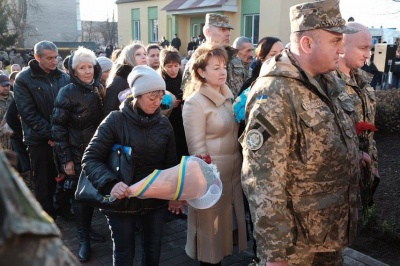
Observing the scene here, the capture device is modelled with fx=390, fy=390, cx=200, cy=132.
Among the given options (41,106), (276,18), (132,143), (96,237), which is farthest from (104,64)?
(276,18)

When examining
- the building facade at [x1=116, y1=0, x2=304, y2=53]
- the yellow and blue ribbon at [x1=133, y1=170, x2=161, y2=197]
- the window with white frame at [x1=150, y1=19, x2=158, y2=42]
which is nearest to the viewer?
the yellow and blue ribbon at [x1=133, y1=170, x2=161, y2=197]

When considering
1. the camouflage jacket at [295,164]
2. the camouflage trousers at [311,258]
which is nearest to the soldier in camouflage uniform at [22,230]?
the camouflage jacket at [295,164]

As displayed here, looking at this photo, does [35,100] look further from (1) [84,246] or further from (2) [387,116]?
(2) [387,116]

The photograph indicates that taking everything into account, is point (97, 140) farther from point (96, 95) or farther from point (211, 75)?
point (96, 95)

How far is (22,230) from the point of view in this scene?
716 millimetres

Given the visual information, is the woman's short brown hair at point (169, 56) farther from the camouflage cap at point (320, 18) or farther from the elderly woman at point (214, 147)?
the camouflage cap at point (320, 18)

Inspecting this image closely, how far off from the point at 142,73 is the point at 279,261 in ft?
5.71

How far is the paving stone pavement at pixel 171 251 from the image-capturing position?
12.6ft

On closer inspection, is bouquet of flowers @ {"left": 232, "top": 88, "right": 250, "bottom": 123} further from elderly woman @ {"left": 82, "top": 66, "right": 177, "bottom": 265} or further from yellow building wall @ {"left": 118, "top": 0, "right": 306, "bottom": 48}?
yellow building wall @ {"left": 118, "top": 0, "right": 306, "bottom": 48}

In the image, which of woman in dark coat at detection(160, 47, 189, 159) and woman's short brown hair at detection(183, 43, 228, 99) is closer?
woman's short brown hair at detection(183, 43, 228, 99)

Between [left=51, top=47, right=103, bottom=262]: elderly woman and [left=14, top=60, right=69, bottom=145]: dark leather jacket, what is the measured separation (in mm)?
403

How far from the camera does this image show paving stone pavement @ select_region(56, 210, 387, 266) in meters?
3.86

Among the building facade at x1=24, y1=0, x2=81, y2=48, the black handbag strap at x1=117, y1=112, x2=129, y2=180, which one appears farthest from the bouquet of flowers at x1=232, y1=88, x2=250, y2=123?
the building facade at x1=24, y1=0, x2=81, y2=48

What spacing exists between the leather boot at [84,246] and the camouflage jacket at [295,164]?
93.3 inches
